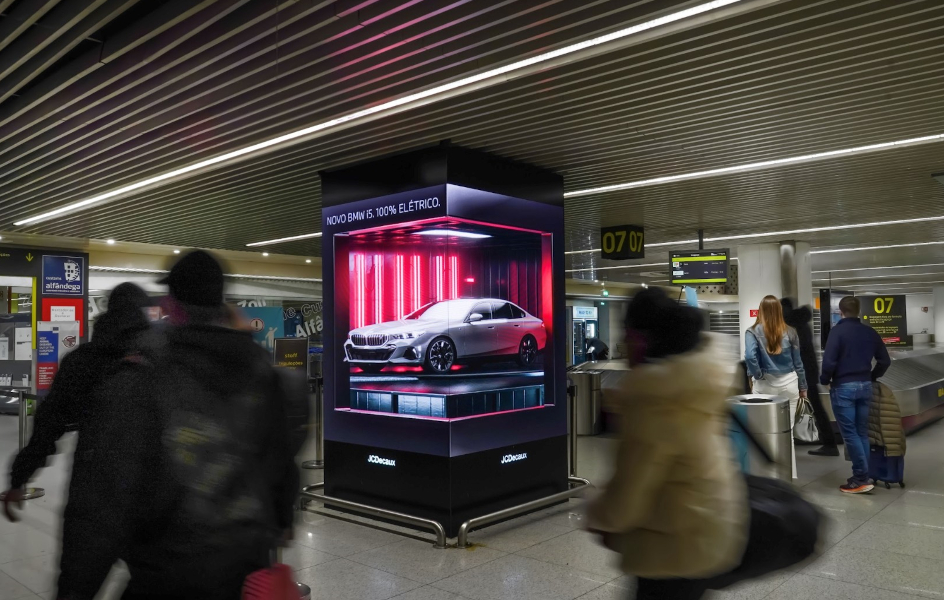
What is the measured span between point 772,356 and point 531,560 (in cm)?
369

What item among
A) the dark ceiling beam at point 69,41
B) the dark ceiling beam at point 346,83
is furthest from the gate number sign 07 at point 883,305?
the dark ceiling beam at point 69,41

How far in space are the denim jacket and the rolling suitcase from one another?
937 millimetres

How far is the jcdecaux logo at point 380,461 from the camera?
235 inches

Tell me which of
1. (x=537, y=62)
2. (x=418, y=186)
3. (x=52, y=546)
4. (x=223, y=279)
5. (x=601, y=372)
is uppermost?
(x=537, y=62)

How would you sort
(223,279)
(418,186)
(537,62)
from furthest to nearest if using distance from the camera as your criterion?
(418,186) < (537,62) < (223,279)

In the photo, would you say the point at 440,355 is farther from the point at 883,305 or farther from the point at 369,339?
the point at 883,305

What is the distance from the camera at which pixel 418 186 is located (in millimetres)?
5953

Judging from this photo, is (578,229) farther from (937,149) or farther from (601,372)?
(937,149)

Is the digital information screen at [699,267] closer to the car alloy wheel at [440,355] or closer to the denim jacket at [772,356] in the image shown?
the denim jacket at [772,356]

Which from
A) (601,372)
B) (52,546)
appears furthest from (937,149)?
(52,546)

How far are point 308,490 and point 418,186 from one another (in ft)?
10.1

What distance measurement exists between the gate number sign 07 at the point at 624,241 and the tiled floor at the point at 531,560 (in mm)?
4847

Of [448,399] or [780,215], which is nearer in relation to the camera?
[448,399]

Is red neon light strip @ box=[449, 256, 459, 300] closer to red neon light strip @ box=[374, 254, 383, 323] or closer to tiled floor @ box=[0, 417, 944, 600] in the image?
red neon light strip @ box=[374, 254, 383, 323]
